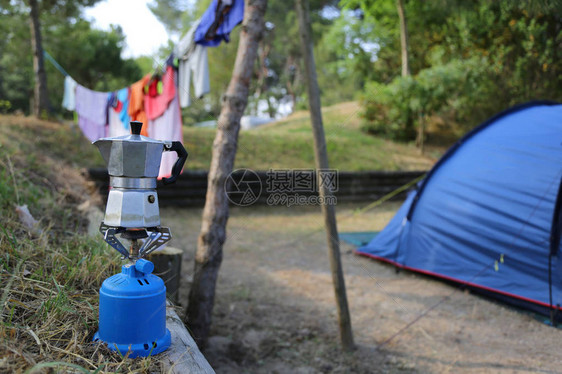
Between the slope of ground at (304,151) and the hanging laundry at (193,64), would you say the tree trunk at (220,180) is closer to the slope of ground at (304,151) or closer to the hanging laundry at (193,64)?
the hanging laundry at (193,64)

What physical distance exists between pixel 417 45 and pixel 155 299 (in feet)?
42.1

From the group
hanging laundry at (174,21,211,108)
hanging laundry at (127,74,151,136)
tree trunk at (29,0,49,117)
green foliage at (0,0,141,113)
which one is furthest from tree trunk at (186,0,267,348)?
green foliage at (0,0,141,113)

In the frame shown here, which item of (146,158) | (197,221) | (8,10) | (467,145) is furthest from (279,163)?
(146,158)

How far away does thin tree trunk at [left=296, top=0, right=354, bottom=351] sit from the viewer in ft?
8.78

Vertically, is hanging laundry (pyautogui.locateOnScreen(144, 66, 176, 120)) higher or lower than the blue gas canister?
higher

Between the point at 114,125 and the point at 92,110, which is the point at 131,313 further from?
the point at 92,110

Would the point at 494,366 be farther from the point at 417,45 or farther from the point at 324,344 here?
the point at 417,45

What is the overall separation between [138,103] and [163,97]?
71cm

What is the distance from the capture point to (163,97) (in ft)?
13.7

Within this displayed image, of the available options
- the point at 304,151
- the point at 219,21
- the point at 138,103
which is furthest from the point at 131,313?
the point at 304,151

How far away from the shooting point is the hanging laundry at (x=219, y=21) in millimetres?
3209

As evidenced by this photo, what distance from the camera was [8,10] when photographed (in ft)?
28.5

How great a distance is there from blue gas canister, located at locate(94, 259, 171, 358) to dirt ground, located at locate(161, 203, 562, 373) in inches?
50.7

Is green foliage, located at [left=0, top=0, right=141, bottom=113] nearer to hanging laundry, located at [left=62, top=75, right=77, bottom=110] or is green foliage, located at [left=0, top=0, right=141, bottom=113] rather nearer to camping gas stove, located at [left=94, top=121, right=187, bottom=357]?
hanging laundry, located at [left=62, top=75, right=77, bottom=110]
